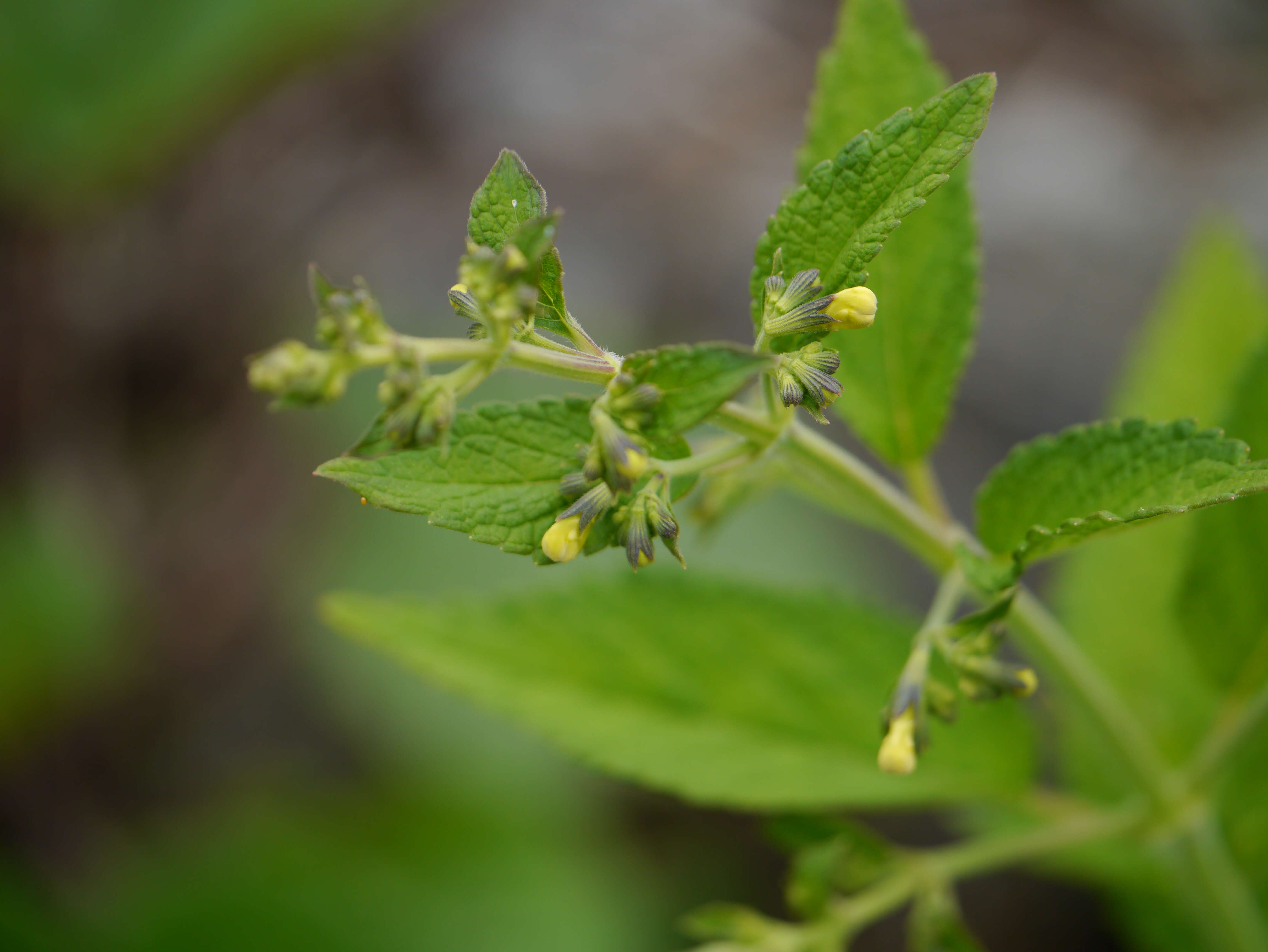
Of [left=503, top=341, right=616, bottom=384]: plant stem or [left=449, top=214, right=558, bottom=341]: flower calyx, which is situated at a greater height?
[left=449, top=214, right=558, bottom=341]: flower calyx

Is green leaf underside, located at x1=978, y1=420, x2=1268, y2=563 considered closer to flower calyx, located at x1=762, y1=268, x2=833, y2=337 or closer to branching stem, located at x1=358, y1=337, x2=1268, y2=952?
branching stem, located at x1=358, y1=337, x2=1268, y2=952

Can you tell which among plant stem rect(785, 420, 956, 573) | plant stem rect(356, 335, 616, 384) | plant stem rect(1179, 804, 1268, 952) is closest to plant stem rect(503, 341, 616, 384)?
plant stem rect(356, 335, 616, 384)

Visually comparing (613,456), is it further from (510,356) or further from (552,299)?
(552,299)

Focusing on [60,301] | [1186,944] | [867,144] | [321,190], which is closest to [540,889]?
[1186,944]

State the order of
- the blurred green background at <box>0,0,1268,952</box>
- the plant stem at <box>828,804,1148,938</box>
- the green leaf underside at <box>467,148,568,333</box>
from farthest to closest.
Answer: the blurred green background at <box>0,0,1268,952</box> < the plant stem at <box>828,804,1148,938</box> < the green leaf underside at <box>467,148,568,333</box>

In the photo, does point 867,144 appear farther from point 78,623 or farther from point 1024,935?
point 78,623

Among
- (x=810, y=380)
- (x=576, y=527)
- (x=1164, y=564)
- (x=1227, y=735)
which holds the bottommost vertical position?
(x=1227, y=735)

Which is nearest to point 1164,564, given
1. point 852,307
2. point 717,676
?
point 717,676

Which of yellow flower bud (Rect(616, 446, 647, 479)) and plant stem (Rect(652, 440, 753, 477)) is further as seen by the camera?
plant stem (Rect(652, 440, 753, 477))
